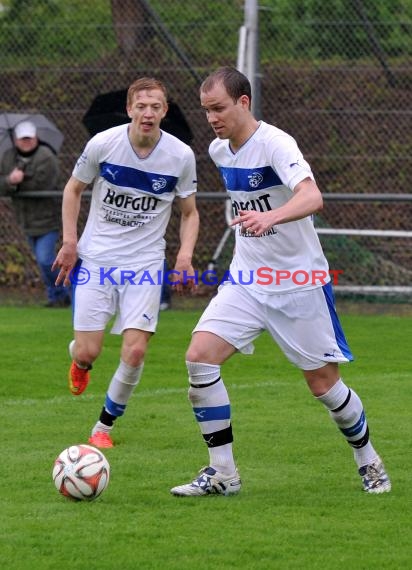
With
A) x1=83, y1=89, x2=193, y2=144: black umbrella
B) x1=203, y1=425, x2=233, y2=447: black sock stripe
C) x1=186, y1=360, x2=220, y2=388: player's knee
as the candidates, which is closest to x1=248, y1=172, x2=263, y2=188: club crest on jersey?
x1=186, y1=360, x2=220, y2=388: player's knee

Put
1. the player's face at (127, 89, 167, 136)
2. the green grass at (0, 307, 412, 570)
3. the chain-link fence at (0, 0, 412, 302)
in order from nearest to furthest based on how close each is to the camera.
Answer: the green grass at (0, 307, 412, 570)
the player's face at (127, 89, 167, 136)
the chain-link fence at (0, 0, 412, 302)

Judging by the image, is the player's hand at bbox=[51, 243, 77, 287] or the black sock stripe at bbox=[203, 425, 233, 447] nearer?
the black sock stripe at bbox=[203, 425, 233, 447]

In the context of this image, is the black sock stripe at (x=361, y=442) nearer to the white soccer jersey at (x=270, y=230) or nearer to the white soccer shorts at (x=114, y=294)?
the white soccer jersey at (x=270, y=230)

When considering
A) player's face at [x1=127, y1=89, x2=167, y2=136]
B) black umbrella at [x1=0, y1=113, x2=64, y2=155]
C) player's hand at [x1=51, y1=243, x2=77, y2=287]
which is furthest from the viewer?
black umbrella at [x1=0, y1=113, x2=64, y2=155]

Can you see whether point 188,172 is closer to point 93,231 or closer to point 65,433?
point 93,231

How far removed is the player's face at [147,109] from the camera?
7402 mm

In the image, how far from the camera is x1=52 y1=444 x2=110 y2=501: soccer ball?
5.98 meters

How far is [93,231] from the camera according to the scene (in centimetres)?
796

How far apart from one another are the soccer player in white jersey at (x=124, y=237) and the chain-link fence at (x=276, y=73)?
25.0 ft

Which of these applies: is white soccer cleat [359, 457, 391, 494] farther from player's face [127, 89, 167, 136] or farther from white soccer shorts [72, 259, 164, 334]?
player's face [127, 89, 167, 136]

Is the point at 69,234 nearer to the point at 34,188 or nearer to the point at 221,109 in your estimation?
the point at 221,109

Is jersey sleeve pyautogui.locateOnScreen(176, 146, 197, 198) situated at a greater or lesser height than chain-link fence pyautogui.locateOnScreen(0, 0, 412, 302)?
greater

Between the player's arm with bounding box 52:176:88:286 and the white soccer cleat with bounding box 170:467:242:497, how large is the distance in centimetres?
178

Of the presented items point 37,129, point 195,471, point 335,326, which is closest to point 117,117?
point 37,129
